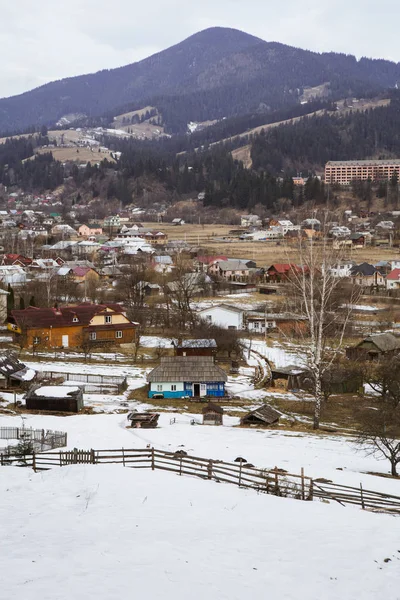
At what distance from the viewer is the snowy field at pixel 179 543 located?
9.02 metres

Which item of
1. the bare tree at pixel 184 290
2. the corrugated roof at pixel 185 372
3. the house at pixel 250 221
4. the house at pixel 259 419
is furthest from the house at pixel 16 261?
the house at pixel 259 419

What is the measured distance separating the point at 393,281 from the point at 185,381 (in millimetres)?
43953

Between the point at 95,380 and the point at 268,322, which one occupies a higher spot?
the point at 95,380

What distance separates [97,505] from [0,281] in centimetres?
5489

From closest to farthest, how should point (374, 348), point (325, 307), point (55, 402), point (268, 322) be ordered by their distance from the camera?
point (55, 402)
point (374, 348)
point (325, 307)
point (268, 322)

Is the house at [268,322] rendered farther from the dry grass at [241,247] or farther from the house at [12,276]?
the house at [12,276]

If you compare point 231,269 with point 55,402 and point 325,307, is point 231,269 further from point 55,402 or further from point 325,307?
point 55,402

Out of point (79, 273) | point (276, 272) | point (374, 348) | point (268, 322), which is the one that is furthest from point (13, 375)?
point (276, 272)

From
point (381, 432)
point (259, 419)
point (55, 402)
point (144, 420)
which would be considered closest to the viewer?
point (381, 432)

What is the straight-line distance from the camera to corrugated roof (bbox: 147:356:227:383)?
Result: 30672 millimetres

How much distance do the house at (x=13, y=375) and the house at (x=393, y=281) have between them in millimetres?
47095

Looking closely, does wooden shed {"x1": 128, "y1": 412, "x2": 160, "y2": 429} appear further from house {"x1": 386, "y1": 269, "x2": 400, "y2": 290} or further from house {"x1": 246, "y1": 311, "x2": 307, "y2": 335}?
house {"x1": 386, "y1": 269, "x2": 400, "y2": 290}

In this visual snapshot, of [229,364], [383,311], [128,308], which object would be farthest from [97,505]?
[383,311]

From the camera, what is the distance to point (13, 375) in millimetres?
29953
